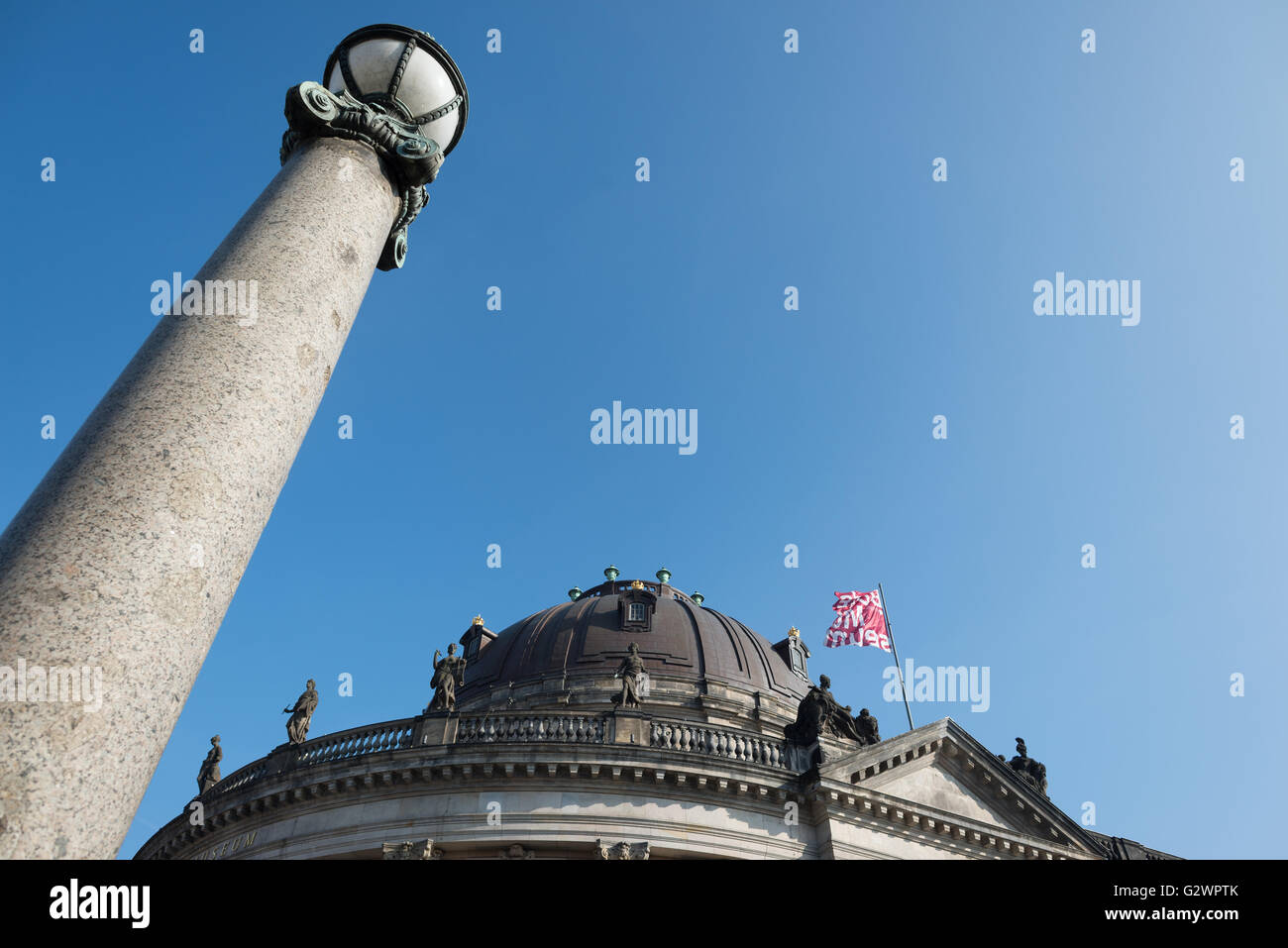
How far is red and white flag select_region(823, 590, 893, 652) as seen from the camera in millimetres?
31188

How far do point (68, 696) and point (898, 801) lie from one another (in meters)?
22.0

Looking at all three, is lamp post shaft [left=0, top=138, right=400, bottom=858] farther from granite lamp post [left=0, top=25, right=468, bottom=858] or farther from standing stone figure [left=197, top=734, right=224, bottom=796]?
standing stone figure [left=197, top=734, right=224, bottom=796]

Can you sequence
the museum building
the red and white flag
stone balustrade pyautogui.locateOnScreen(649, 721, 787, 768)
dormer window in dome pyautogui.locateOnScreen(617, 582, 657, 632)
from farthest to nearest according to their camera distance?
dormer window in dome pyautogui.locateOnScreen(617, 582, 657, 632)
the red and white flag
stone balustrade pyautogui.locateOnScreen(649, 721, 787, 768)
the museum building

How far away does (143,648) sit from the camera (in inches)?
151

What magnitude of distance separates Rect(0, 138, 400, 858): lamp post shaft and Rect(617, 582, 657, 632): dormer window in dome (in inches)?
1375

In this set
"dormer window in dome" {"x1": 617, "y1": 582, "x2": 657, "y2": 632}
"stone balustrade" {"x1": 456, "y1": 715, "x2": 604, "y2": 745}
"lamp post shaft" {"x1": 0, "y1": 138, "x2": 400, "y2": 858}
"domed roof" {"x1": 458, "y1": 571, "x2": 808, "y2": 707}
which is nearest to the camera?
"lamp post shaft" {"x1": 0, "y1": 138, "x2": 400, "y2": 858}

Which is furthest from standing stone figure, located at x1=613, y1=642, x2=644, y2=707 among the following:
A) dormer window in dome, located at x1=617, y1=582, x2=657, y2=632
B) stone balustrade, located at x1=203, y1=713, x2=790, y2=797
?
dormer window in dome, located at x1=617, y1=582, x2=657, y2=632

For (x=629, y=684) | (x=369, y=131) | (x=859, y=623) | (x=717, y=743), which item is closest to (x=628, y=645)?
(x=859, y=623)

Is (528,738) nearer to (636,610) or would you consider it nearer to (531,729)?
(531,729)

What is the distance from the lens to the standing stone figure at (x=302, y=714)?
78.7 feet

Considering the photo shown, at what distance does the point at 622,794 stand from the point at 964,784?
11.8 meters

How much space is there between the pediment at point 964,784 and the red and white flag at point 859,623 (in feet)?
18.5
